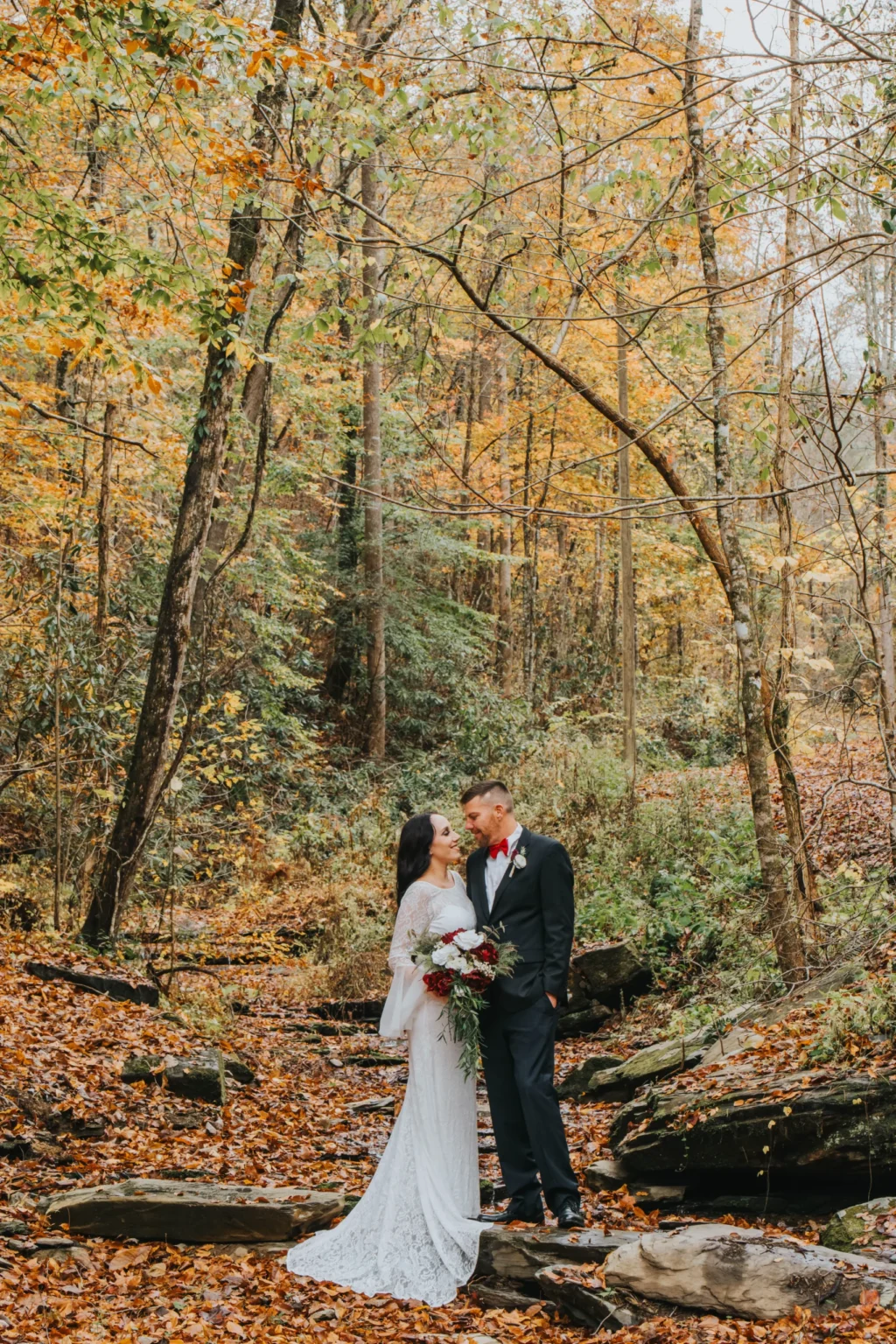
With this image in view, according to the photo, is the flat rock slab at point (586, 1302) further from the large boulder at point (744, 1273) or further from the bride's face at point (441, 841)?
the bride's face at point (441, 841)

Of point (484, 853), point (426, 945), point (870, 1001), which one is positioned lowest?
point (870, 1001)

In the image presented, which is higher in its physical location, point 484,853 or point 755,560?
point 755,560

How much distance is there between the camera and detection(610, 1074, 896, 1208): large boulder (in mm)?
5004

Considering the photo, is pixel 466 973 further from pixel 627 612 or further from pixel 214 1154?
pixel 627 612

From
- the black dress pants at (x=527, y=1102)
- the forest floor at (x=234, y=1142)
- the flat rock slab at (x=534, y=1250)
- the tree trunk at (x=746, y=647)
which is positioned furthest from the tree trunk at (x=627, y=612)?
the flat rock slab at (x=534, y=1250)

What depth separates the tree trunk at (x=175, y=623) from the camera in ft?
34.3

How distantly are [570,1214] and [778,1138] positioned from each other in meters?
1.09

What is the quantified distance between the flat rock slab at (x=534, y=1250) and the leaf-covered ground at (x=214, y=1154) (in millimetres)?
204

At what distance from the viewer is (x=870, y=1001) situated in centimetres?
585

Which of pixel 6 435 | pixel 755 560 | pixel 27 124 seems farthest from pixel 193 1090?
pixel 755 560

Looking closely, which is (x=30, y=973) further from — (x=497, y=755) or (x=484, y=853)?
(x=497, y=755)

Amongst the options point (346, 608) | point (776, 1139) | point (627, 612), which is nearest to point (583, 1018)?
point (776, 1139)

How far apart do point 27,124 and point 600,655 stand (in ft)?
70.2

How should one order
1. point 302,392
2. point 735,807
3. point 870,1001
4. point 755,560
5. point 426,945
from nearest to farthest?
point 426,945
point 870,1001
point 735,807
point 302,392
point 755,560
